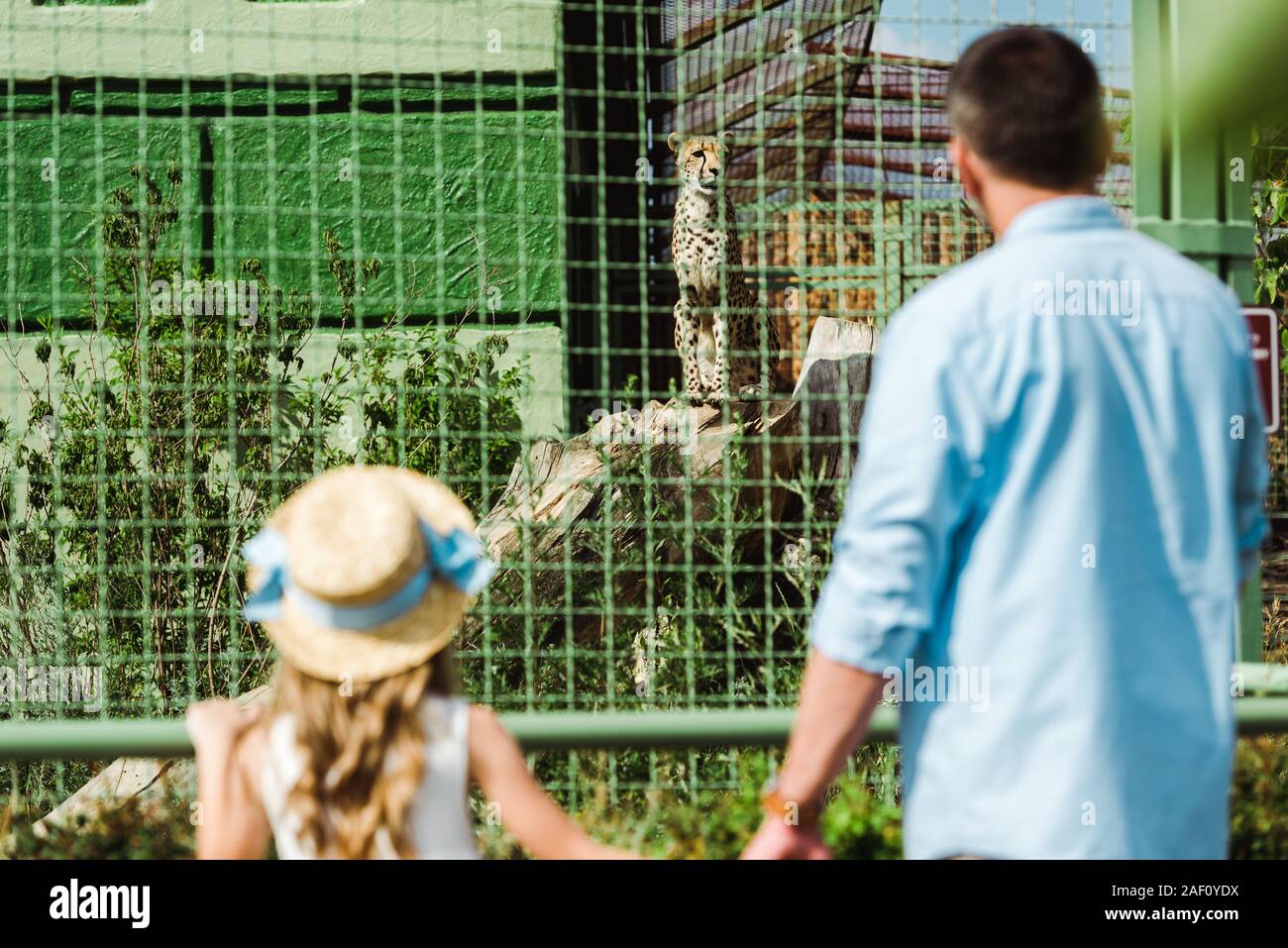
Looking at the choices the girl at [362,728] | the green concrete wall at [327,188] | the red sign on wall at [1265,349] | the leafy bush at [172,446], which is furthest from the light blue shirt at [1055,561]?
the green concrete wall at [327,188]

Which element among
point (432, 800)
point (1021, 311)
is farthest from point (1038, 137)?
point (432, 800)

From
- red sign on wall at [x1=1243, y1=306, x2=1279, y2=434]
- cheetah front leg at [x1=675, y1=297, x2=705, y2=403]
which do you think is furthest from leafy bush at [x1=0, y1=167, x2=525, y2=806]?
red sign on wall at [x1=1243, y1=306, x2=1279, y2=434]

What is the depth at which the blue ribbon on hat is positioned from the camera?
1815 mm

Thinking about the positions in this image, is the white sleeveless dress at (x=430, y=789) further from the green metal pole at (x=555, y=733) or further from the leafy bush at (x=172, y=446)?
the leafy bush at (x=172, y=446)

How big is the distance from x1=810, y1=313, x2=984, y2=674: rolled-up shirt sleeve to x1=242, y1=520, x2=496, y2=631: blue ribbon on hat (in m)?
0.52

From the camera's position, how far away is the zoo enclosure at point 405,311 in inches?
138

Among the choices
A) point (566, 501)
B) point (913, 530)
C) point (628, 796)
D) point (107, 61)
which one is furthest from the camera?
point (107, 61)

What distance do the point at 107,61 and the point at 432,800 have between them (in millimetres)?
5630

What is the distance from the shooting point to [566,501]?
197 inches

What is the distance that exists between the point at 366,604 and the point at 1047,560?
2.84ft

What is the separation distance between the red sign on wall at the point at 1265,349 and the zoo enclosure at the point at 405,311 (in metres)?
0.15

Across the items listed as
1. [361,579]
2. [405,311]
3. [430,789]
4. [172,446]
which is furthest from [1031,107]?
[405,311]
